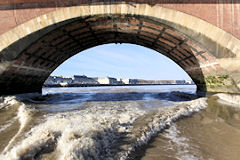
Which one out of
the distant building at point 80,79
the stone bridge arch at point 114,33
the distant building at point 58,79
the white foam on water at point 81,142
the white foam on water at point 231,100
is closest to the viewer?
the white foam on water at point 81,142

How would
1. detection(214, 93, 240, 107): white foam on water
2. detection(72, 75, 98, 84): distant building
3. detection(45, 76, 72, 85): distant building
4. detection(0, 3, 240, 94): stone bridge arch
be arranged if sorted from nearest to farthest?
1. detection(0, 3, 240, 94): stone bridge arch
2. detection(214, 93, 240, 107): white foam on water
3. detection(45, 76, 72, 85): distant building
4. detection(72, 75, 98, 84): distant building

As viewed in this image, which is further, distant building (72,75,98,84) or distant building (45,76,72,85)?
distant building (72,75,98,84)

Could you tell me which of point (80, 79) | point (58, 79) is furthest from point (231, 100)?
point (80, 79)

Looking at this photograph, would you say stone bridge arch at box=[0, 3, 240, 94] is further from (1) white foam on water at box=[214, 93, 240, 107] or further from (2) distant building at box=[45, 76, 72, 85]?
(2) distant building at box=[45, 76, 72, 85]

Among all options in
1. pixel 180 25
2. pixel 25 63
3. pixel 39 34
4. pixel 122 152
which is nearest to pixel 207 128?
pixel 122 152

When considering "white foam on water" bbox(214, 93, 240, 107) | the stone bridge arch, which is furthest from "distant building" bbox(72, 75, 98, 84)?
"white foam on water" bbox(214, 93, 240, 107)

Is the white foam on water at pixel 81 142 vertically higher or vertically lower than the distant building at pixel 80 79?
lower

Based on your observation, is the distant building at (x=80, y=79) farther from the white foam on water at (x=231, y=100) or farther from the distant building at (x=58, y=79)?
the white foam on water at (x=231, y=100)

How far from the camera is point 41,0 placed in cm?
904

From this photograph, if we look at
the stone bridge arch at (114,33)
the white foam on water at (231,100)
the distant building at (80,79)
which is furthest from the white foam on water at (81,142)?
the distant building at (80,79)

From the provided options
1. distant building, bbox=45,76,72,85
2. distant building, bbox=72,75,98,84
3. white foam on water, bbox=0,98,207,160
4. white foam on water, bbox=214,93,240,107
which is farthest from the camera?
distant building, bbox=72,75,98,84

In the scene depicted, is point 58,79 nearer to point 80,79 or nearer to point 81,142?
point 80,79

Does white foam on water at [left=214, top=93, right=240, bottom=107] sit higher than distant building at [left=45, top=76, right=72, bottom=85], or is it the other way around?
distant building at [left=45, top=76, right=72, bottom=85]

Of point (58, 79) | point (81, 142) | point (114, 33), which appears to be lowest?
point (81, 142)
